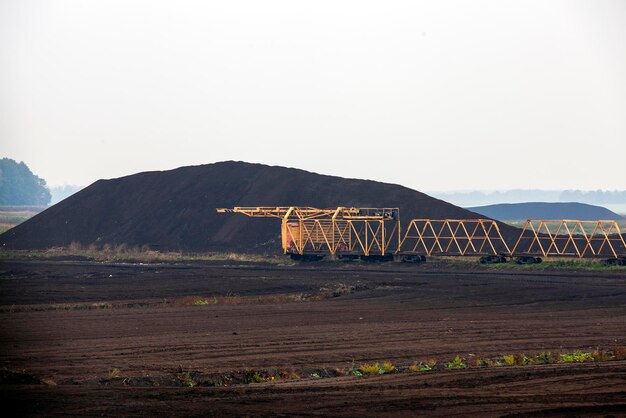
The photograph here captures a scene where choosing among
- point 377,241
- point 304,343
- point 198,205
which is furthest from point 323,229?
point 304,343

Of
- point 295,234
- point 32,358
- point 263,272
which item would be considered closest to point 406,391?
point 32,358

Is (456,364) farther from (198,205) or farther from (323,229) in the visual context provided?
(198,205)

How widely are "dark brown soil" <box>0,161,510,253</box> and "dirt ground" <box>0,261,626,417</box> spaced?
3545cm

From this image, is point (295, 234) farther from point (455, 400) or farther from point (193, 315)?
point (455, 400)

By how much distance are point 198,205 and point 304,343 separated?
75939mm

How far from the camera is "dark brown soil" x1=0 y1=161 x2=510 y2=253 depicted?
95312 mm

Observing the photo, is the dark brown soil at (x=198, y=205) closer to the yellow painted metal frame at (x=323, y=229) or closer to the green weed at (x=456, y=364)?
the yellow painted metal frame at (x=323, y=229)

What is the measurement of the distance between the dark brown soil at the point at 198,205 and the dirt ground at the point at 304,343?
35.4 m

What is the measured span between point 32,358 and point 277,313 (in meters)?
14.1

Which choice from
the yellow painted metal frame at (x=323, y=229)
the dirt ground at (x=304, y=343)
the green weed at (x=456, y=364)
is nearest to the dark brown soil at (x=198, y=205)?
the yellow painted metal frame at (x=323, y=229)

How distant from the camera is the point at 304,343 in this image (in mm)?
30125

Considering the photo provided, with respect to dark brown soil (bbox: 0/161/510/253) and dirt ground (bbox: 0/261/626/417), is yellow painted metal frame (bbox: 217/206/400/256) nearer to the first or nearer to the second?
dark brown soil (bbox: 0/161/510/253)

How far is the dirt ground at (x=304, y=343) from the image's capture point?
20234 millimetres

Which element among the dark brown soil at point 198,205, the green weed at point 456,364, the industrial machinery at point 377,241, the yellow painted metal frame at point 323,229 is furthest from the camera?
the dark brown soil at point 198,205
